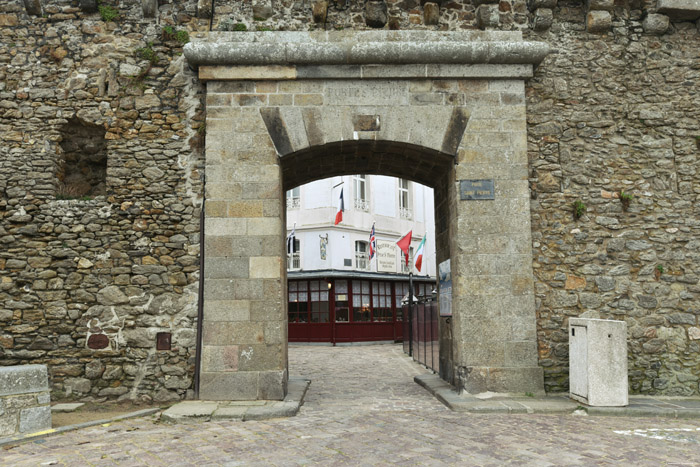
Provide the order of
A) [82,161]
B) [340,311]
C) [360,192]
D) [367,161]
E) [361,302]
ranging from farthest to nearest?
[360,192] < [361,302] < [340,311] < [367,161] < [82,161]

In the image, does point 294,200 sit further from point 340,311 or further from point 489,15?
point 489,15

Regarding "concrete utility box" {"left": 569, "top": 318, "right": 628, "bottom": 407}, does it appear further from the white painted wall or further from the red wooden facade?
the white painted wall

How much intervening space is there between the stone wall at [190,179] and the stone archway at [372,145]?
0.93ft

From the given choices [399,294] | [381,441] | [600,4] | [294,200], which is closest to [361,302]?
[399,294]

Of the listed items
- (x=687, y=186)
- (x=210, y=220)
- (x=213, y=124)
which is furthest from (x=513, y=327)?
(x=213, y=124)

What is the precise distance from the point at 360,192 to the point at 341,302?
4.60 metres

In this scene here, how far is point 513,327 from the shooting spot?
20.1 ft

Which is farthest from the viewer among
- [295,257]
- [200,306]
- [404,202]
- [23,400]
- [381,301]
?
[404,202]

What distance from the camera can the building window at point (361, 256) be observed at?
65.9ft

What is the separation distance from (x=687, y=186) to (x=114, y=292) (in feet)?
22.1

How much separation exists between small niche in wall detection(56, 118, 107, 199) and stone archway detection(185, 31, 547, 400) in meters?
1.55

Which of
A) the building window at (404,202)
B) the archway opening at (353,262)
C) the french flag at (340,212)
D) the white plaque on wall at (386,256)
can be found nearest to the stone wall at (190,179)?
the archway opening at (353,262)

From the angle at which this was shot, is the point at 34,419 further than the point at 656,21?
No

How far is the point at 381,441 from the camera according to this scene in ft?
14.6
